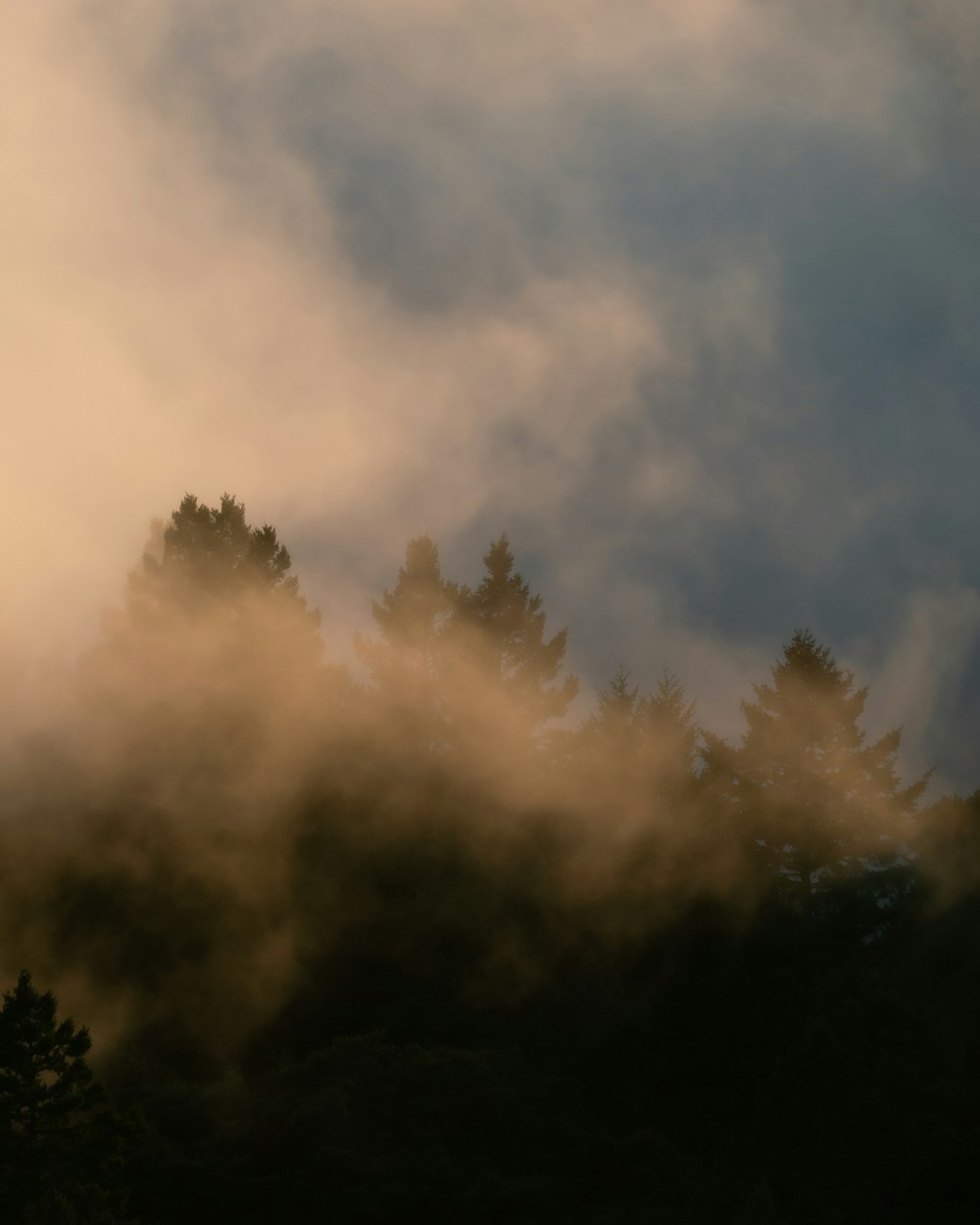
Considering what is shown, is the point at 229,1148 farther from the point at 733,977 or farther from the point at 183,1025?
the point at 733,977

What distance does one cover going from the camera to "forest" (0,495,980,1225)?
2192cm

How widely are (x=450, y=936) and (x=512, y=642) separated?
20.3 meters

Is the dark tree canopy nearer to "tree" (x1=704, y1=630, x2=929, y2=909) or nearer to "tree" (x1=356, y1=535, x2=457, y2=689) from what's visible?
"tree" (x1=356, y1=535, x2=457, y2=689)

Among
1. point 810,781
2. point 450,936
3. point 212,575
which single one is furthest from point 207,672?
point 810,781

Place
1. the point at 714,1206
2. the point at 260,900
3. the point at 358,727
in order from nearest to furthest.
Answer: the point at 714,1206, the point at 260,900, the point at 358,727

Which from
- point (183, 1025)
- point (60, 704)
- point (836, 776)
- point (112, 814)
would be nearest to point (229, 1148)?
point (183, 1025)

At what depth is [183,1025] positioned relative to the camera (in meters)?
31.0

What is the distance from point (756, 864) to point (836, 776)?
22.3ft

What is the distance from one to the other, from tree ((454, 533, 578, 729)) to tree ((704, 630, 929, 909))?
819 cm

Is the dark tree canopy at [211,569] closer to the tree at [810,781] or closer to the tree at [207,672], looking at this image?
the tree at [207,672]

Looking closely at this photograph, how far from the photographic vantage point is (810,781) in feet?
142

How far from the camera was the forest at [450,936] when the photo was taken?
2192 centimetres

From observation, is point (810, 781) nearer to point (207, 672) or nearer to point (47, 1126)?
point (207, 672)

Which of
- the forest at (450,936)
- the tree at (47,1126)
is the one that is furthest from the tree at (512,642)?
the tree at (47,1126)
